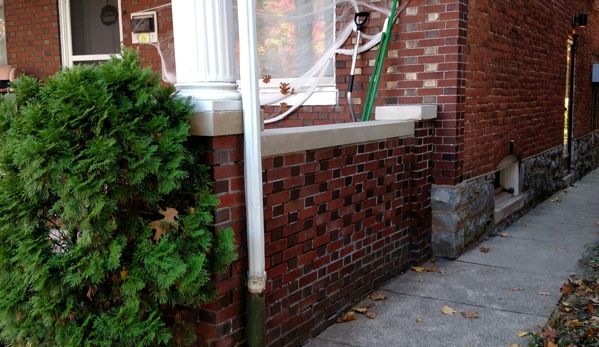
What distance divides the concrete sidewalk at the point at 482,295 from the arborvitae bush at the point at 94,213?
4.53ft

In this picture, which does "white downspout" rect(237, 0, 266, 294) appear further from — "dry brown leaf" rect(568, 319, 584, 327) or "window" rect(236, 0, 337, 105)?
"window" rect(236, 0, 337, 105)

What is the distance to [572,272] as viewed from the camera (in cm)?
503

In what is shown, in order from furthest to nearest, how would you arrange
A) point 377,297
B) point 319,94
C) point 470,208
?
point 319,94
point 470,208
point 377,297

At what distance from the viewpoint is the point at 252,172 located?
3.05 metres

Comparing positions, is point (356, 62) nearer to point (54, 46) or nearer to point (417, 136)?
point (417, 136)

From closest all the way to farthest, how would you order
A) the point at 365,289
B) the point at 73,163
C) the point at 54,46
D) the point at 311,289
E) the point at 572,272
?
1. the point at 73,163
2. the point at 311,289
3. the point at 365,289
4. the point at 572,272
5. the point at 54,46

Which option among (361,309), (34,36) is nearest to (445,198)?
(361,309)

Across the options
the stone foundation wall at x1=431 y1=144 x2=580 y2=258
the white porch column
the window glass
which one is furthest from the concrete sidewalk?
the window glass

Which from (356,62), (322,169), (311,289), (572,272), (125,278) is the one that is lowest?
(572,272)

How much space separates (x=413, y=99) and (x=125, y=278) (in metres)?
3.49

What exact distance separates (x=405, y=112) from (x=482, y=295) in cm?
162

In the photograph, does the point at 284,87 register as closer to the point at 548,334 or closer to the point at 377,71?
the point at 377,71

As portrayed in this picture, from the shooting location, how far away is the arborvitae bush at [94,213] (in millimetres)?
2494

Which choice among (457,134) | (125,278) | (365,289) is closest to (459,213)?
(457,134)
